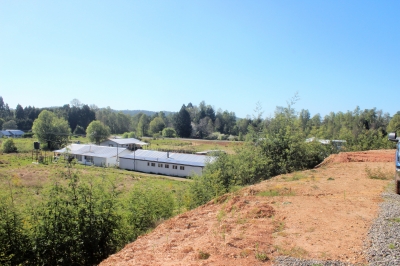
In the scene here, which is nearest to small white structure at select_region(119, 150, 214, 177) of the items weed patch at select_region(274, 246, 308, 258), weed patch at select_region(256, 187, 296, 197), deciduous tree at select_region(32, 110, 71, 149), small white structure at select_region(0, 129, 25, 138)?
weed patch at select_region(256, 187, 296, 197)

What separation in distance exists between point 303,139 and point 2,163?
125ft

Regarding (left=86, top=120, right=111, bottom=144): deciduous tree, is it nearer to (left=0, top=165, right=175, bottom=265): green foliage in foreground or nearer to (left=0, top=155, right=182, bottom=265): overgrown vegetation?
(left=0, top=155, right=182, bottom=265): overgrown vegetation

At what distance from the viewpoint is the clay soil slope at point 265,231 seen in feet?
17.6

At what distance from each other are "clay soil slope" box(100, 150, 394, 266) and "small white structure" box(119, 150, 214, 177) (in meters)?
25.1

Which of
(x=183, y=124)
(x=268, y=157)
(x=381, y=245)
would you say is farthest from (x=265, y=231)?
(x=183, y=124)

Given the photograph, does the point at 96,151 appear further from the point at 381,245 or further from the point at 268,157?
the point at 381,245

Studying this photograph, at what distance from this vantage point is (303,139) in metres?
19.8

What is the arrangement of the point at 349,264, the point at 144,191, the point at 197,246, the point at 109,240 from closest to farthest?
the point at 349,264, the point at 197,246, the point at 109,240, the point at 144,191

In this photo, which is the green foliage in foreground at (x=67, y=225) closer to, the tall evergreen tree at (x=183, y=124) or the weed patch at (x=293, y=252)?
the weed patch at (x=293, y=252)

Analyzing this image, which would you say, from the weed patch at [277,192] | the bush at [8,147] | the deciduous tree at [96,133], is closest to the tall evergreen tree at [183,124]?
the deciduous tree at [96,133]

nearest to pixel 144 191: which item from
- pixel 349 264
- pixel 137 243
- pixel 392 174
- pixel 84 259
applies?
pixel 84 259

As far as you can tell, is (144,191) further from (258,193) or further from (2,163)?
(2,163)

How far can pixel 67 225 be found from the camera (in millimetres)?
8836

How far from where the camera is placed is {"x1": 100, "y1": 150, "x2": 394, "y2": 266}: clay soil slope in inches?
211
